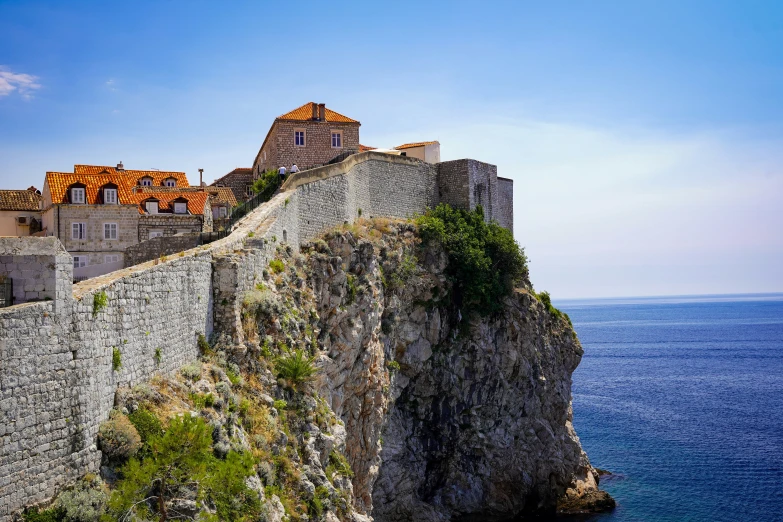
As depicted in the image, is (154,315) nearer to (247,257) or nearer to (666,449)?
(247,257)

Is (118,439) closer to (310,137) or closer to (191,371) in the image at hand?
(191,371)

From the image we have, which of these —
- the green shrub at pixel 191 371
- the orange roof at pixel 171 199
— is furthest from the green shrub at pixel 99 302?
the orange roof at pixel 171 199

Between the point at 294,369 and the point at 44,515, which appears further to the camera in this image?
the point at 294,369

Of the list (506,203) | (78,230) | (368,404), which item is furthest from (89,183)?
(506,203)

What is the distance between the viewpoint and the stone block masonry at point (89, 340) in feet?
36.1

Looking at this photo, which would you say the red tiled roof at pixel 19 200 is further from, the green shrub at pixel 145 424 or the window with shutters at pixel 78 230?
the green shrub at pixel 145 424

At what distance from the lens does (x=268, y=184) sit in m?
35.3

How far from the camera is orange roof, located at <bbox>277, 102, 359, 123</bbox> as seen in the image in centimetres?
3984

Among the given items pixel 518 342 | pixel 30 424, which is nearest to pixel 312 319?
pixel 30 424

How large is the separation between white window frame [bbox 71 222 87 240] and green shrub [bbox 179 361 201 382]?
16013 millimetres

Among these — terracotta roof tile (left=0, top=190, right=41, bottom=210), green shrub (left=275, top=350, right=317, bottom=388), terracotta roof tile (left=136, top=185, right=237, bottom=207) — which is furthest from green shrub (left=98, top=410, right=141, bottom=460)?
terracotta roof tile (left=0, top=190, right=41, bottom=210)

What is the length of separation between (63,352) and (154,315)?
389cm

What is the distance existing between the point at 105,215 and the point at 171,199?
3.28m

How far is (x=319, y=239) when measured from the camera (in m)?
30.0
